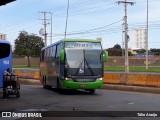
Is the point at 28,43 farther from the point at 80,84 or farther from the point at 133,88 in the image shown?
the point at 80,84

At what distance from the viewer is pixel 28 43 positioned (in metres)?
112

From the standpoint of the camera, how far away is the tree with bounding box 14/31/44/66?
111188 millimetres

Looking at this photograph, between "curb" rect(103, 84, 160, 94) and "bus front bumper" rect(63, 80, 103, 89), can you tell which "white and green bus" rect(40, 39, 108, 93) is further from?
"curb" rect(103, 84, 160, 94)

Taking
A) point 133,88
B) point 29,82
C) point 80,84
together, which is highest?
point 80,84

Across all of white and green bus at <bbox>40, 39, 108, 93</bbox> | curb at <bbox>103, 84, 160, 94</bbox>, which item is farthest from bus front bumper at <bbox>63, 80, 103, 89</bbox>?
curb at <bbox>103, 84, 160, 94</bbox>

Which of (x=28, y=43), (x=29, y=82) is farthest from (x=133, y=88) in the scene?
(x=28, y=43)

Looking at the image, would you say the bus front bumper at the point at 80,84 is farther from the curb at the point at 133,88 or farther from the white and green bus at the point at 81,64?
the curb at the point at 133,88

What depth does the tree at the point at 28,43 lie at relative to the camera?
111188mm

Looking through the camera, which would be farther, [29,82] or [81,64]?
[29,82]

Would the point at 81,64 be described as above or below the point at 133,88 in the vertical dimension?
above

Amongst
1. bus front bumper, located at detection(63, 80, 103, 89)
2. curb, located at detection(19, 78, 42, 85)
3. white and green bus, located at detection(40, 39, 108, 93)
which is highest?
white and green bus, located at detection(40, 39, 108, 93)

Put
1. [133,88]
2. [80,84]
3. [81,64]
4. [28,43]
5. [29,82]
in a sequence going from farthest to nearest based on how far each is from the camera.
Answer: [28,43], [29,82], [133,88], [81,64], [80,84]

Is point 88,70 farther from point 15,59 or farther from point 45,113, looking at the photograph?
point 15,59

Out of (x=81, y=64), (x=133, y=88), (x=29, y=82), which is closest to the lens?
(x=81, y=64)
